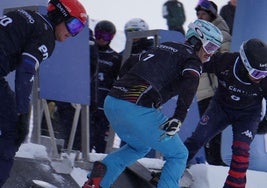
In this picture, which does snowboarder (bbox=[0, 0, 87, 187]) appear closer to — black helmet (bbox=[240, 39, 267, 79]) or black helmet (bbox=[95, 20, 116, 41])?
black helmet (bbox=[240, 39, 267, 79])

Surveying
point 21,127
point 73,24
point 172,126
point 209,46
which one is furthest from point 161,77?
point 21,127

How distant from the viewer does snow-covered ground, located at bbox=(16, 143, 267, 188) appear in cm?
541

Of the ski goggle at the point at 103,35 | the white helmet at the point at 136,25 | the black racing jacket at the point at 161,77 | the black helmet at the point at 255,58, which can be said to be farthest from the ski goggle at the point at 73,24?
the white helmet at the point at 136,25

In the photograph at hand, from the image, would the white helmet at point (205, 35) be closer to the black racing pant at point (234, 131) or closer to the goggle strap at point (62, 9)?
the black racing pant at point (234, 131)

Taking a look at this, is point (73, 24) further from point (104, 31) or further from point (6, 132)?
point (104, 31)

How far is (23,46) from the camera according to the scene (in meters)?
4.42

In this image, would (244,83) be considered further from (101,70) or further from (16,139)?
(16,139)

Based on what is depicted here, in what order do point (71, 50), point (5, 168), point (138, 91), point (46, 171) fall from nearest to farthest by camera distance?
point (5, 168) → point (138, 91) → point (46, 171) → point (71, 50)

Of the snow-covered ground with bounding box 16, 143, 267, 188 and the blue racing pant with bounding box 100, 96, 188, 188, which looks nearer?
the blue racing pant with bounding box 100, 96, 188, 188

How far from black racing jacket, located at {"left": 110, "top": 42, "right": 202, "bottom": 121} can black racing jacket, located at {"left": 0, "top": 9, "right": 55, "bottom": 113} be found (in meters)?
0.80

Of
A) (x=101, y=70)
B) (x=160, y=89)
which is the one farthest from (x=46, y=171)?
(x=101, y=70)

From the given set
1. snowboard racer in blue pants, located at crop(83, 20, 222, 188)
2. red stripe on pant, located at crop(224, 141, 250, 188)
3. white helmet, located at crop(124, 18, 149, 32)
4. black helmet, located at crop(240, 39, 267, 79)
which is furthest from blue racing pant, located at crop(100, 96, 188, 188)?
white helmet, located at crop(124, 18, 149, 32)

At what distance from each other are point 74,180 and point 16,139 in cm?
118

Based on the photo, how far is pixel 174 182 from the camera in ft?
16.1
